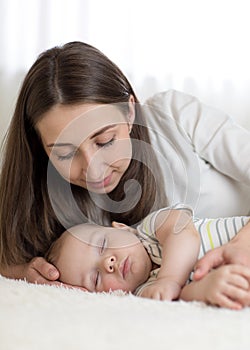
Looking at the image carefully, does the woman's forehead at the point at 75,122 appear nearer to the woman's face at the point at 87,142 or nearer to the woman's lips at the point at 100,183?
the woman's face at the point at 87,142

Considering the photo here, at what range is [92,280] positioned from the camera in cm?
143

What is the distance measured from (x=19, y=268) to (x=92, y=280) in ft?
1.02

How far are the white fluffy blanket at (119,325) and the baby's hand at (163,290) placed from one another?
2.4 inches

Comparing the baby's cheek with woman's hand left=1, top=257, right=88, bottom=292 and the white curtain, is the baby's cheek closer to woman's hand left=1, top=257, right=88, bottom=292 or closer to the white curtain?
woman's hand left=1, top=257, right=88, bottom=292

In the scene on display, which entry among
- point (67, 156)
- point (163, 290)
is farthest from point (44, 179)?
point (163, 290)

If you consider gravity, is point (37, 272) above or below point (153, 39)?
below

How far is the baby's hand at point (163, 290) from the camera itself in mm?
1211

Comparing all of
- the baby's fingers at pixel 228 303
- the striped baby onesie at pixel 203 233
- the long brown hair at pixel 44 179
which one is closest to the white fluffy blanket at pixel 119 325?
the baby's fingers at pixel 228 303

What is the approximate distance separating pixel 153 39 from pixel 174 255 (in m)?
1.58

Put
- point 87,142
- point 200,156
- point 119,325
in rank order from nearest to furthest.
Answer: point 119,325 < point 87,142 < point 200,156

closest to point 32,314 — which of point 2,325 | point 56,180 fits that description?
point 2,325

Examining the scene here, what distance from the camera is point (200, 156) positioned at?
179 cm

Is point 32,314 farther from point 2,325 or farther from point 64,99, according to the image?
point 64,99

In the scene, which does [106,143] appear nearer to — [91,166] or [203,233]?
[91,166]
